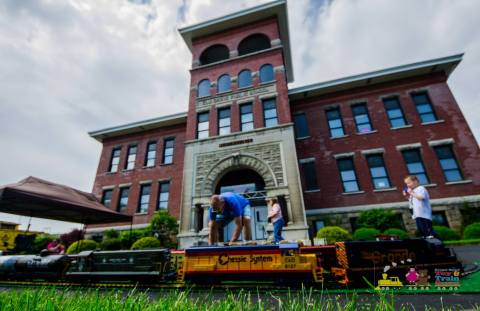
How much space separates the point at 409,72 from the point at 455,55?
8.69ft

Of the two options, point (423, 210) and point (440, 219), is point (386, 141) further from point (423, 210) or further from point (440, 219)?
point (423, 210)

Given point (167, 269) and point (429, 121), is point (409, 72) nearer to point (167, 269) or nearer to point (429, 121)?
point (429, 121)

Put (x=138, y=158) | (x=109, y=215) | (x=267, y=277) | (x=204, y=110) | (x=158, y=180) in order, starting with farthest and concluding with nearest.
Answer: (x=138, y=158)
(x=158, y=180)
(x=204, y=110)
(x=109, y=215)
(x=267, y=277)

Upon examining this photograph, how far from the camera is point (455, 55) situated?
14672 mm

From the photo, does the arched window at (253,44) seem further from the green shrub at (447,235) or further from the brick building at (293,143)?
the green shrub at (447,235)

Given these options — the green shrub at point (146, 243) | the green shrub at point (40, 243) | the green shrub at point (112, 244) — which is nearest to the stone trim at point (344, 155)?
the green shrub at point (146, 243)

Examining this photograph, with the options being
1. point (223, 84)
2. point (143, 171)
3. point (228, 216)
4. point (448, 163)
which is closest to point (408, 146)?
point (448, 163)

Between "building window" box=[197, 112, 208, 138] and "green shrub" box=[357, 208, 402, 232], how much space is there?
1173 centimetres

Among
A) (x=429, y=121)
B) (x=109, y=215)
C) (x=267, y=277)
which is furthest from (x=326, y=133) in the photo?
(x=109, y=215)

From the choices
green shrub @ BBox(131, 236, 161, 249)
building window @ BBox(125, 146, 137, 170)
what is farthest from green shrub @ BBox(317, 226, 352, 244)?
building window @ BBox(125, 146, 137, 170)

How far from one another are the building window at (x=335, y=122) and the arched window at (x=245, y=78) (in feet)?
22.0

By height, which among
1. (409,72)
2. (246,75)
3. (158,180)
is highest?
(246,75)

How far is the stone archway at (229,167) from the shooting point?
1375 centimetres

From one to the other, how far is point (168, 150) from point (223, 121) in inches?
274
